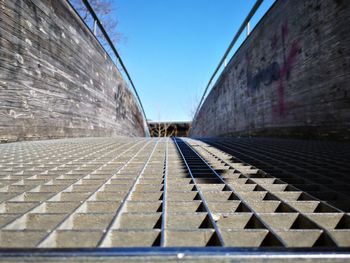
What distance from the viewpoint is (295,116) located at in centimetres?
492

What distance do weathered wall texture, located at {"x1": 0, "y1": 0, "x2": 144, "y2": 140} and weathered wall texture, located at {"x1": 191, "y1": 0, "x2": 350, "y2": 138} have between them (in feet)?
16.3

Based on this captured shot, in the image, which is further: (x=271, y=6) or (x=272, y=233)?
(x=271, y=6)

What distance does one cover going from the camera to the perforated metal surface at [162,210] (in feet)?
3.34

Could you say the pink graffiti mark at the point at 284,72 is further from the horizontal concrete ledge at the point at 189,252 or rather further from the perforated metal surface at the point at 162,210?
the horizontal concrete ledge at the point at 189,252

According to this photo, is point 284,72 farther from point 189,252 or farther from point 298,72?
point 189,252

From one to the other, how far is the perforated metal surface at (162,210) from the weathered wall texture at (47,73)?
2.15 m

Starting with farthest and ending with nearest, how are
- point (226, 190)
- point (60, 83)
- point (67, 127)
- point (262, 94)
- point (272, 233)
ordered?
point (262, 94)
point (67, 127)
point (60, 83)
point (226, 190)
point (272, 233)

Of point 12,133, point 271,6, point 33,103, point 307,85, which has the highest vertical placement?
point 271,6

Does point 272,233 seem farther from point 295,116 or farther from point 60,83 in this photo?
point 60,83

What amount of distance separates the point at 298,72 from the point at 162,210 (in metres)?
4.66

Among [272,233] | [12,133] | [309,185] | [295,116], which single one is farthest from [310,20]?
[12,133]

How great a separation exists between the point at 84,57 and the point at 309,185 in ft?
22.3

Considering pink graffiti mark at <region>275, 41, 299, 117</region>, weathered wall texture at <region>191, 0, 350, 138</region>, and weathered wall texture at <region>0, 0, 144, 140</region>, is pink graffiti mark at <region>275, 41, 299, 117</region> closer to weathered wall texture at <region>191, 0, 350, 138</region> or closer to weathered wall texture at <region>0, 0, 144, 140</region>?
weathered wall texture at <region>191, 0, 350, 138</region>

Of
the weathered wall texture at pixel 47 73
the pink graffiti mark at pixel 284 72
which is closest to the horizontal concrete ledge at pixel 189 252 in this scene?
the weathered wall texture at pixel 47 73
